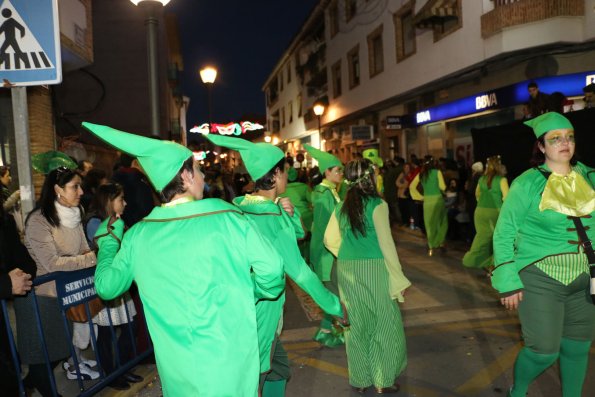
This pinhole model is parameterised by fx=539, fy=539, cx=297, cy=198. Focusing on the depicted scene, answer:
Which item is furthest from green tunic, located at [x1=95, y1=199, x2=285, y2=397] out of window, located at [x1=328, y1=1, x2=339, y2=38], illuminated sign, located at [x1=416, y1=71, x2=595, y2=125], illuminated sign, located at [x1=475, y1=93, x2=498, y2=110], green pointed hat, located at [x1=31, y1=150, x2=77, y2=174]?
window, located at [x1=328, y1=1, x2=339, y2=38]

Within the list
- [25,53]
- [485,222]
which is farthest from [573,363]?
[485,222]

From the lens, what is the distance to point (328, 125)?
1220 inches

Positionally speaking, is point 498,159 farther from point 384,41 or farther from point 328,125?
point 328,125

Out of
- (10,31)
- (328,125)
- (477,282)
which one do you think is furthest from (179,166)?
(328,125)

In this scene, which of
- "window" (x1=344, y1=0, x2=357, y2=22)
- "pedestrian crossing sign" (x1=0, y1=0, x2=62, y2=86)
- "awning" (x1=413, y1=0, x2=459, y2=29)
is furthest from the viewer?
"window" (x1=344, y1=0, x2=357, y2=22)

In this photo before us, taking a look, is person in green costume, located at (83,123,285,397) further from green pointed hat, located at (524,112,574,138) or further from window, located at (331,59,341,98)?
window, located at (331,59,341,98)

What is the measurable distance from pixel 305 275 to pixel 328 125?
28.7 meters

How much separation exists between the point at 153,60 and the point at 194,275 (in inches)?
172

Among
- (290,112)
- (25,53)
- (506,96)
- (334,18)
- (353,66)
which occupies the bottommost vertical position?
(25,53)

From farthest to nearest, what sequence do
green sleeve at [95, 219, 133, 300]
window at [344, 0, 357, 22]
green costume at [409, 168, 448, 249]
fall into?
1. window at [344, 0, 357, 22]
2. green costume at [409, 168, 448, 249]
3. green sleeve at [95, 219, 133, 300]

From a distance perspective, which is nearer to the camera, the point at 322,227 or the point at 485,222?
the point at 322,227

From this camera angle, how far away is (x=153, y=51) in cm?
597

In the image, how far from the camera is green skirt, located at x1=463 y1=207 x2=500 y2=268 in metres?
8.08

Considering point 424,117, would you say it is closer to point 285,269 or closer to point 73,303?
point 73,303
